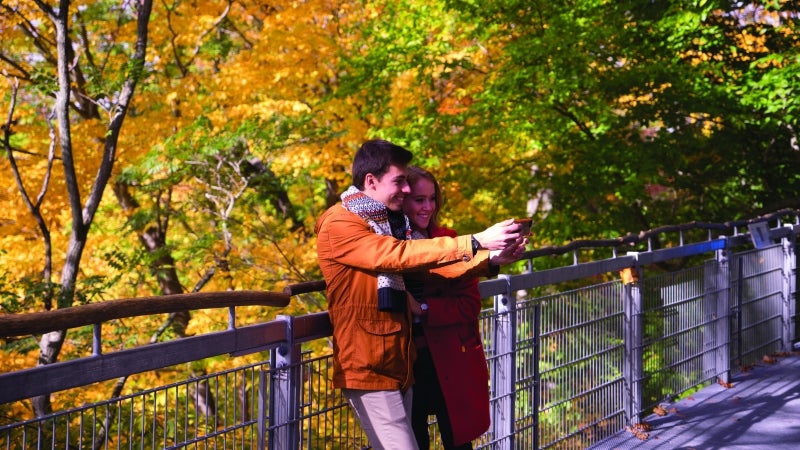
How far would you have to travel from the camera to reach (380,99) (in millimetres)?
17281

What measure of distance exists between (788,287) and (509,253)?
299 inches

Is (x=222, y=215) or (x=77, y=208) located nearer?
(x=77, y=208)

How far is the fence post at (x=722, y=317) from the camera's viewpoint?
8.40 m

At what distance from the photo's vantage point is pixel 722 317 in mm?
8469

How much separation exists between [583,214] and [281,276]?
5.14 metres

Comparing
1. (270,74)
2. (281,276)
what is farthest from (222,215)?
(270,74)

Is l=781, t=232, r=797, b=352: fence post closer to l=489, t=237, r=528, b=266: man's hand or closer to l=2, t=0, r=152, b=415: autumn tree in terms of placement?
l=489, t=237, r=528, b=266: man's hand

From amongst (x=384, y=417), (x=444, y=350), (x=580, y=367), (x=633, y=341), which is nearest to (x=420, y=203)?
(x=444, y=350)

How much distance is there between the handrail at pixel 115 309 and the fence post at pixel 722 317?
571 centimetres

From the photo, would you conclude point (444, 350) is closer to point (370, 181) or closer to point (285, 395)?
point (285, 395)

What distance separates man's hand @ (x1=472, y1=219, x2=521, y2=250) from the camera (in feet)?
10.6

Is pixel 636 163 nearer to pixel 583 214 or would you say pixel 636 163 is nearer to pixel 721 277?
pixel 583 214

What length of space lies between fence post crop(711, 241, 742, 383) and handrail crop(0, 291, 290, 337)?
5711 mm

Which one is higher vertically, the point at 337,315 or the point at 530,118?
the point at 530,118
